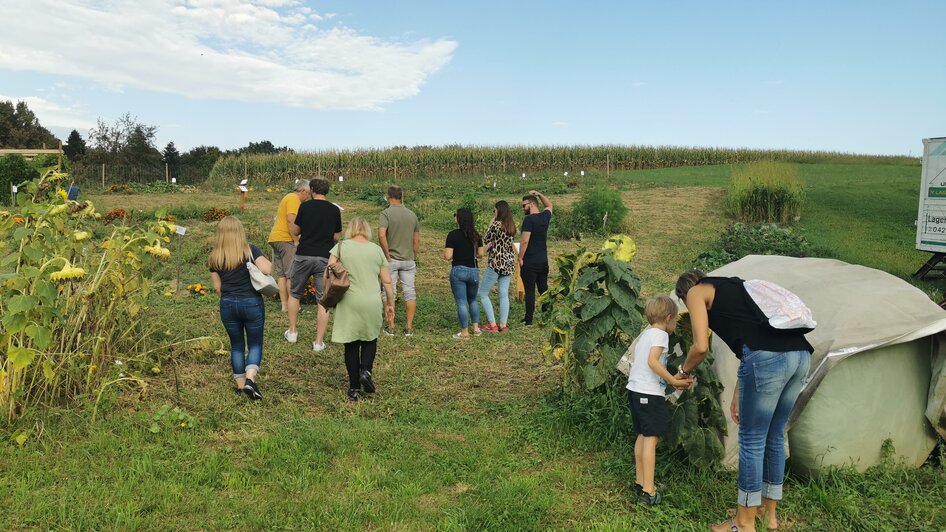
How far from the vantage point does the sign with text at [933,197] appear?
40.7ft

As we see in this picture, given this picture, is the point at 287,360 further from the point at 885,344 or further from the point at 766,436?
the point at 885,344

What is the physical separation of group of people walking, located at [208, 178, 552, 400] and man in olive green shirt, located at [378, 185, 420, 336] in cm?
1

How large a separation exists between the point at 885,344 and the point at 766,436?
109cm

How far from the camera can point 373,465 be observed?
4574 millimetres

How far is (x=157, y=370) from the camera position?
5984mm

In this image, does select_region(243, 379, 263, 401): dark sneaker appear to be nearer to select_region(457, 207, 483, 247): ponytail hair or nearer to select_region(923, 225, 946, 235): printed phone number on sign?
select_region(457, 207, 483, 247): ponytail hair

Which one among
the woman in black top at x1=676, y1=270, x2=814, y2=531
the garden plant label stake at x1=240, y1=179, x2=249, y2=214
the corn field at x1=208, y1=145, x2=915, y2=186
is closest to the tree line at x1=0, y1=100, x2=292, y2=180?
the corn field at x1=208, y1=145, x2=915, y2=186

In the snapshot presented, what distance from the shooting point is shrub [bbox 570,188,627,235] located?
18.3m

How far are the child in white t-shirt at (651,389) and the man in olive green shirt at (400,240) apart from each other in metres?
4.29

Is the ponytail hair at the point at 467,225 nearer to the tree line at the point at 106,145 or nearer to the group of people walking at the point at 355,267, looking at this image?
the group of people walking at the point at 355,267

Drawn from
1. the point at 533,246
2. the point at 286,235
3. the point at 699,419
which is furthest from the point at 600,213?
the point at 699,419

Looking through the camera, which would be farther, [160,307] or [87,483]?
Result: [160,307]

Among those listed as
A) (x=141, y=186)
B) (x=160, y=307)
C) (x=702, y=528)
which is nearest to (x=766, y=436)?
(x=702, y=528)

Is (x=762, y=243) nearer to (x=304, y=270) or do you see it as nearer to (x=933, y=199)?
(x=933, y=199)
